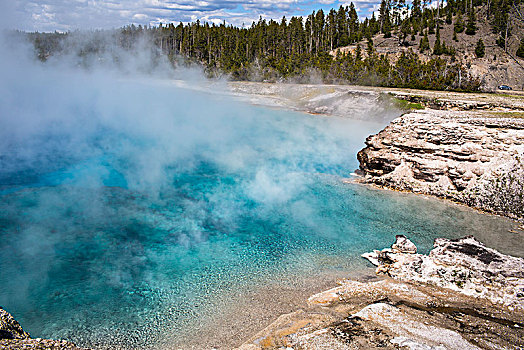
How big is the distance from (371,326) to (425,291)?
308 cm

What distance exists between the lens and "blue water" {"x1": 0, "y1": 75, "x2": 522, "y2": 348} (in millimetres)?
10383

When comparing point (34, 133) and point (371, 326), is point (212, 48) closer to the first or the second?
point (34, 133)

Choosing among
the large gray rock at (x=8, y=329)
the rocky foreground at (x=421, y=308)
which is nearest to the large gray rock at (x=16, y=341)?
the large gray rock at (x=8, y=329)

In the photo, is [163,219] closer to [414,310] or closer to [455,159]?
[414,310]

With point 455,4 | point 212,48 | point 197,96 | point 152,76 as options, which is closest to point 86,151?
point 197,96

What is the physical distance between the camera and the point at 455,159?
18797 millimetres

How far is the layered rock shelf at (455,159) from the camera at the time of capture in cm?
1723

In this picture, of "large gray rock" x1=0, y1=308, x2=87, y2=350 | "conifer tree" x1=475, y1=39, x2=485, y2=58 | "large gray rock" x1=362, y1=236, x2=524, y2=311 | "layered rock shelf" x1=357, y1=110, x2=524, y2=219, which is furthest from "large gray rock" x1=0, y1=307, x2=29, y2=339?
"conifer tree" x1=475, y1=39, x2=485, y2=58

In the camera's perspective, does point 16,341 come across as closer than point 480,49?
Yes

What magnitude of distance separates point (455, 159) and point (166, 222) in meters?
14.1

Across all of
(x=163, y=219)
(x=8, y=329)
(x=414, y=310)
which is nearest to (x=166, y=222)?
(x=163, y=219)

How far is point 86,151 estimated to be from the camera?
82.6 ft

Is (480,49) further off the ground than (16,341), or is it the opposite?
(480,49)

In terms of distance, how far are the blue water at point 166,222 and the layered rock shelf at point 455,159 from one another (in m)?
1.20
